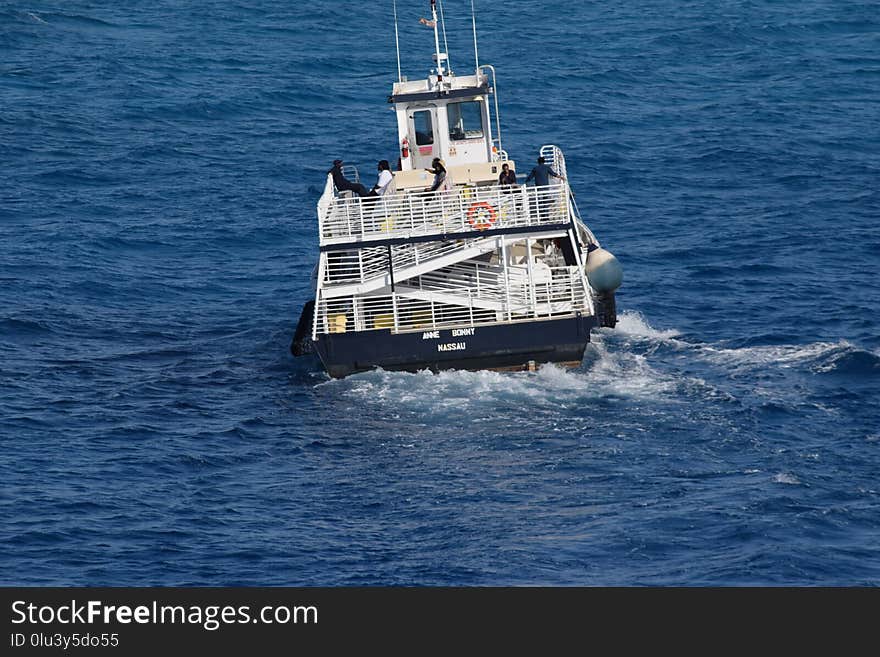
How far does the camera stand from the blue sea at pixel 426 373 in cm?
3209

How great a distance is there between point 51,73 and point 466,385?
4393cm

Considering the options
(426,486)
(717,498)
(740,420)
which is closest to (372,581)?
(426,486)

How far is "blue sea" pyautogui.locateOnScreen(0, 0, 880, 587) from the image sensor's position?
32.1 m

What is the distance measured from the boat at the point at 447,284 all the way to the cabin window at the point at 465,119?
417cm

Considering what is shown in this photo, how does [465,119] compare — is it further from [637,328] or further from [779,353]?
[779,353]

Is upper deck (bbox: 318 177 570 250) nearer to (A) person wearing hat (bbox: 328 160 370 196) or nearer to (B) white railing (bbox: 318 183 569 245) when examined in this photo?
(B) white railing (bbox: 318 183 569 245)

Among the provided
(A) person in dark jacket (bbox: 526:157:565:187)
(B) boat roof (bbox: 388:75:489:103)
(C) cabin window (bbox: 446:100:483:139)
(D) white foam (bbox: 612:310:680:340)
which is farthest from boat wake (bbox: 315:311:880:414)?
(B) boat roof (bbox: 388:75:489:103)

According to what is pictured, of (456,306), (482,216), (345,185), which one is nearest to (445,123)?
(345,185)

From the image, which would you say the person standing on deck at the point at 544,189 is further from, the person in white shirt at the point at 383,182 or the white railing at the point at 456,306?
the person in white shirt at the point at 383,182

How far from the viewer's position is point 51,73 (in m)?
79.1

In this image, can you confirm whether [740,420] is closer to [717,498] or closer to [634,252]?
[717,498]

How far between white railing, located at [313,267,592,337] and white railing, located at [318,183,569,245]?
5.59 ft

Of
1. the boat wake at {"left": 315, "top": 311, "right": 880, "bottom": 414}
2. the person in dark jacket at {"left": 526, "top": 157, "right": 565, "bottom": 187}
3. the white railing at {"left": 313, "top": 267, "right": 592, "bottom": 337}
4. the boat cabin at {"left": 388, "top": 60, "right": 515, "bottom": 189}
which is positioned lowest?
the boat wake at {"left": 315, "top": 311, "right": 880, "bottom": 414}
